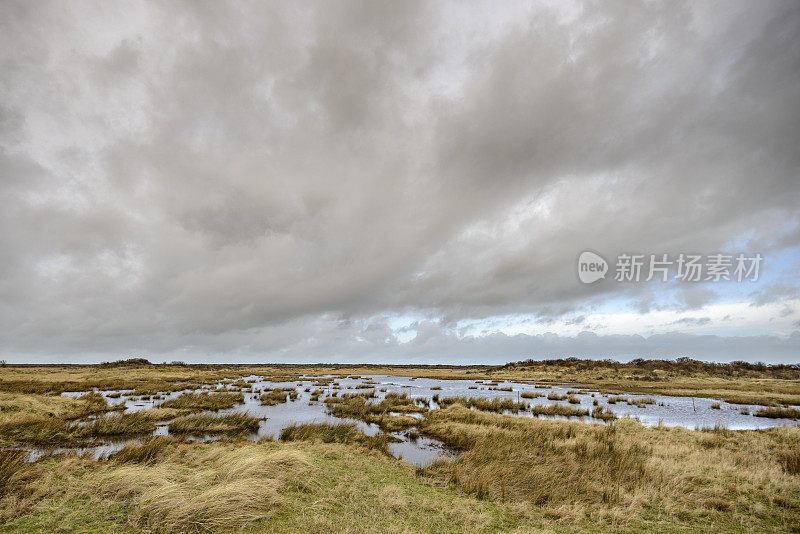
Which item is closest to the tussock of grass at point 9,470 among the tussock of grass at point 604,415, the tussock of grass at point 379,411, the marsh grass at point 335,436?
the marsh grass at point 335,436

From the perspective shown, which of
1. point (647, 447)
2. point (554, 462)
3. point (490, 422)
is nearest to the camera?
point (554, 462)

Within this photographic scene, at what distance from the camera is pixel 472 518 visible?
832cm

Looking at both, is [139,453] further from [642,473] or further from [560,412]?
[560,412]

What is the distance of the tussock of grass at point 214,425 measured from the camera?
19.9 meters

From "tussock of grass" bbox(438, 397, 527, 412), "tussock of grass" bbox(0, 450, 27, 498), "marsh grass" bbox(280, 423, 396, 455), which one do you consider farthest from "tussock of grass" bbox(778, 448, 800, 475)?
"tussock of grass" bbox(0, 450, 27, 498)

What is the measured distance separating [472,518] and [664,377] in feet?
261

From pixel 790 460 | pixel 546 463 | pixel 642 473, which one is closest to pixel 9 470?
pixel 546 463

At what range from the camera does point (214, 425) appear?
20891mm

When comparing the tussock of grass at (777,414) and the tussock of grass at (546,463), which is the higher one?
the tussock of grass at (546,463)

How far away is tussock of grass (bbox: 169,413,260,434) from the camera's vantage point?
19922 mm

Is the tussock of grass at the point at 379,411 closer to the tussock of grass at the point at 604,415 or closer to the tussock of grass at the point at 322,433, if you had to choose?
the tussock of grass at the point at 322,433

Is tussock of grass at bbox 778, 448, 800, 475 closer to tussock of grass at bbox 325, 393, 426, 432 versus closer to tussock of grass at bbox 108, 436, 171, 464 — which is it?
tussock of grass at bbox 325, 393, 426, 432

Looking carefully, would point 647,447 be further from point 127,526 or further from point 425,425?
point 127,526

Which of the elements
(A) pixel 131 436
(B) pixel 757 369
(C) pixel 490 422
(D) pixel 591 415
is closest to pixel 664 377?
(B) pixel 757 369
